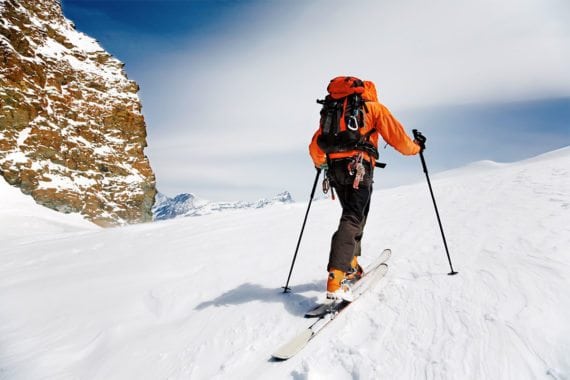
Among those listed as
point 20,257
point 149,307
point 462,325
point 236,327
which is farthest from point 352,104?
point 20,257

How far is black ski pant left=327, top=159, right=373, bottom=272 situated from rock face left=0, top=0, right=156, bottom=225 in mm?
64270

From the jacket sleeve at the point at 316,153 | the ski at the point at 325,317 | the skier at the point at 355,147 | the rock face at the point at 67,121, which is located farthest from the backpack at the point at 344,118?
the rock face at the point at 67,121

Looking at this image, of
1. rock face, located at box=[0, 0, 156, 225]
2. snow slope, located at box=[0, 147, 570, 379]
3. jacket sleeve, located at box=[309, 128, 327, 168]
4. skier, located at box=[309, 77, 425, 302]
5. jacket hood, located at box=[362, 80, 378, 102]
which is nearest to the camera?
snow slope, located at box=[0, 147, 570, 379]

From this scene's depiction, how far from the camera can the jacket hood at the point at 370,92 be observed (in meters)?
3.97

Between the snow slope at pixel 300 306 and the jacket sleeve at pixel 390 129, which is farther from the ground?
the jacket sleeve at pixel 390 129

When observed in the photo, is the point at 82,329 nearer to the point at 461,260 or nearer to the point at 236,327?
the point at 236,327

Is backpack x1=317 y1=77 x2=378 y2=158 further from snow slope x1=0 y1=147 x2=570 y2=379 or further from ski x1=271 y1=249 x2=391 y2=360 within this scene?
snow slope x1=0 y1=147 x2=570 y2=379

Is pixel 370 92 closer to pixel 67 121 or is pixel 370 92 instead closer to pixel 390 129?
pixel 390 129

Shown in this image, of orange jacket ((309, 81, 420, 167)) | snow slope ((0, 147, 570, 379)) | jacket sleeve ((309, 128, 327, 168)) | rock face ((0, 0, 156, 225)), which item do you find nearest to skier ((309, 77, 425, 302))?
orange jacket ((309, 81, 420, 167))

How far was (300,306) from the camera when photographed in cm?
388

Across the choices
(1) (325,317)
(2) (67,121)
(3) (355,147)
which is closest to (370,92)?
(3) (355,147)

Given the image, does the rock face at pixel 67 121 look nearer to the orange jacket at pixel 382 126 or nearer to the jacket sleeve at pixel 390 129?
the orange jacket at pixel 382 126

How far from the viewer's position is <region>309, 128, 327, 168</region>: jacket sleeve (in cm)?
440

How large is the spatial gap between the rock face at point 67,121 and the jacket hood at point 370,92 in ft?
212
